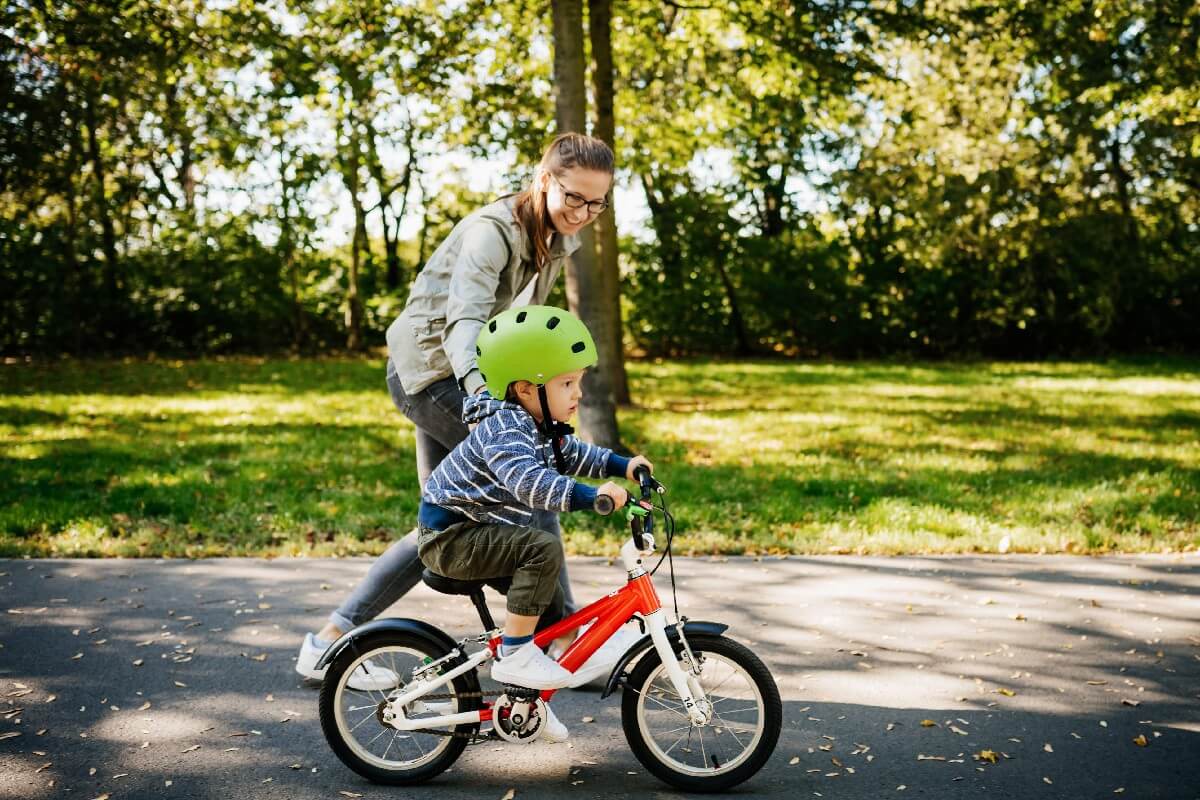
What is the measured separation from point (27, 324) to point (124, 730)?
17.8 metres

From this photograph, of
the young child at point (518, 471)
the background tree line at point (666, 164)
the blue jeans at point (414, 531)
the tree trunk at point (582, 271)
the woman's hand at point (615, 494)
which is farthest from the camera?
the background tree line at point (666, 164)

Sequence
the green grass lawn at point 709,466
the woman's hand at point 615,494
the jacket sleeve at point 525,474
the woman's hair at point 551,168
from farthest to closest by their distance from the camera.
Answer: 1. the green grass lawn at point 709,466
2. the woman's hair at point 551,168
3. the jacket sleeve at point 525,474
4. the woman's hand at point 615,494

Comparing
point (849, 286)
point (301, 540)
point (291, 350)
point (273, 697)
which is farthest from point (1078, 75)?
point (291, 350)

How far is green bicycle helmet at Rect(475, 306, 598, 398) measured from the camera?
10.1 feet

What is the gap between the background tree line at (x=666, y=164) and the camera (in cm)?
1138

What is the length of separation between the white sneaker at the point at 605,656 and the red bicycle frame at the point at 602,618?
33 mm

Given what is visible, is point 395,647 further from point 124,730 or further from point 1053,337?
point 1053,337

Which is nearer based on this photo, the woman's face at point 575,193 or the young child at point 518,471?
the young child at point 518,471

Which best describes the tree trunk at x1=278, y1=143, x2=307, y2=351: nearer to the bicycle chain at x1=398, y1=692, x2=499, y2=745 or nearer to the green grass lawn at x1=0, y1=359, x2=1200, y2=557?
the green grass lawn at x1=0, y1=359, x2=1200, y2=557

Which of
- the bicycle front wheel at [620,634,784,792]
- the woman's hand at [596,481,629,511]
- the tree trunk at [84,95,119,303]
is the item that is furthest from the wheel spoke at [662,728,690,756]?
the tree trunk at [84,95,119,303]

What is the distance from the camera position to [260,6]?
39.6ft

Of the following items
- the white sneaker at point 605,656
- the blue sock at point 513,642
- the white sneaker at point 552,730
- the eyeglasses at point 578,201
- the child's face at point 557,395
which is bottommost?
the white sneaker at point 552,730

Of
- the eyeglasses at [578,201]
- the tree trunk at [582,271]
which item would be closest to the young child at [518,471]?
the eyeglasses at [578,201]

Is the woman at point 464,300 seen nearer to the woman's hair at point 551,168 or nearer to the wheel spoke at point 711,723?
the woman's hair at point 551,168
